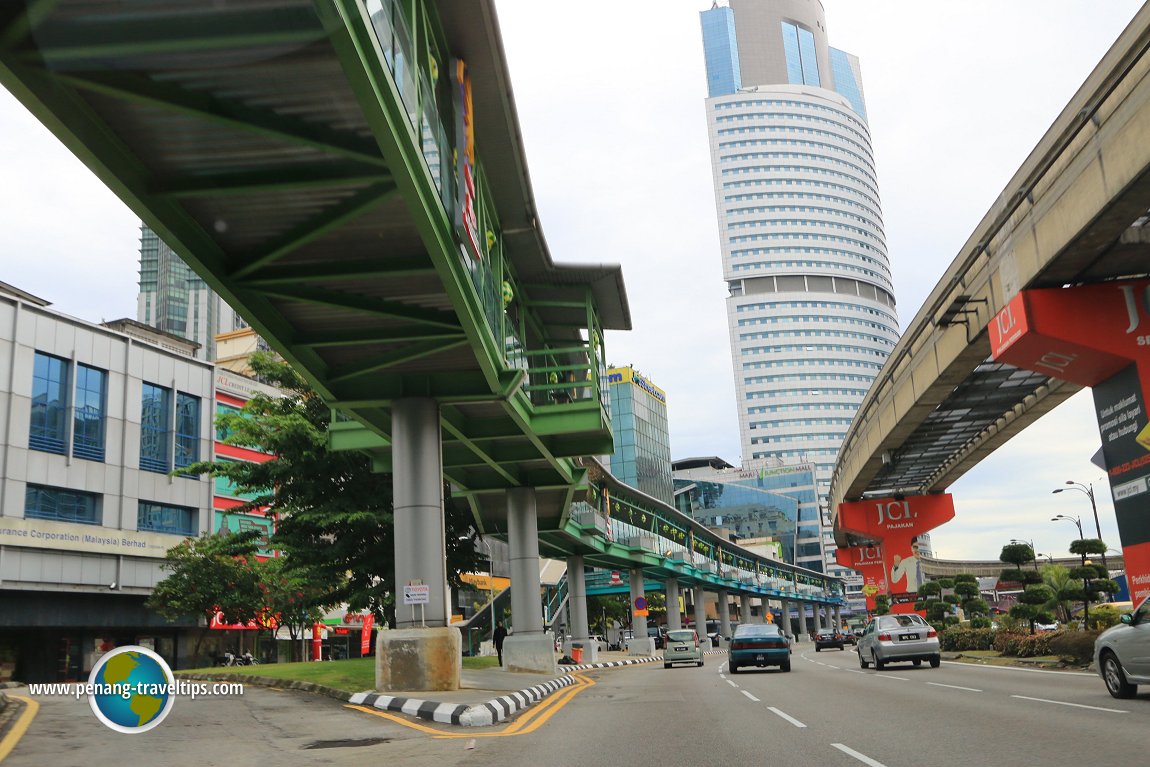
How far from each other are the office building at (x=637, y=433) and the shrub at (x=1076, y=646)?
11192 centimetres

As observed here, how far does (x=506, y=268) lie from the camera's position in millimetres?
23562

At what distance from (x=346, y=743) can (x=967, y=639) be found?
2882cm

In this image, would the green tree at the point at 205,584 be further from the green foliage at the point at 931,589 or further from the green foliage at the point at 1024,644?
the green foliage at the point at 931,589

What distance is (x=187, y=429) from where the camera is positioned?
5200 centimetres

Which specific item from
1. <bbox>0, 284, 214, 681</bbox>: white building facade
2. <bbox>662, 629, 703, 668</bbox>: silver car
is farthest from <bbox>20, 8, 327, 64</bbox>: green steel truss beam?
<bbox>0, 284, 214, 681</bbox>: white building facade

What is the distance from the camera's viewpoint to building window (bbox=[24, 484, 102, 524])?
41406 mm

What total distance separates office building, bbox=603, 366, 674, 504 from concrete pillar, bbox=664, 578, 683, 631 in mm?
59564

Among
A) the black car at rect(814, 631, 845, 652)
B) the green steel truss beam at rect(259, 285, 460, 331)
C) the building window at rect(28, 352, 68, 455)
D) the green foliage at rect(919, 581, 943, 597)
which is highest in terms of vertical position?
the building window at rect(28, 352, 68, 455)

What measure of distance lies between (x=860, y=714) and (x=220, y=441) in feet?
154

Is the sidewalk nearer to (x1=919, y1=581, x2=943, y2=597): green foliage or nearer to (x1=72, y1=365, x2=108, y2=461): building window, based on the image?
(x1=72, y1=365, x2=108, y2=461): building window

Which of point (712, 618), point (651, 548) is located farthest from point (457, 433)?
point (712, 618)

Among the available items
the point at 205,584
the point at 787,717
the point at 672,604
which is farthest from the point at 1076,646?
the point at 672,604

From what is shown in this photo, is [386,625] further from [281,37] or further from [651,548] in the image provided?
[651,548]

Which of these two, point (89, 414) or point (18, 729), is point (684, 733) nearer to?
point (18, 729)
